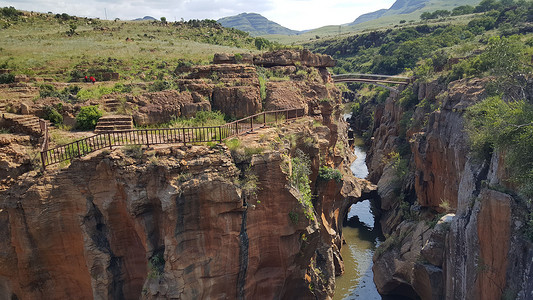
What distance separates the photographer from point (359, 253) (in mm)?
28484

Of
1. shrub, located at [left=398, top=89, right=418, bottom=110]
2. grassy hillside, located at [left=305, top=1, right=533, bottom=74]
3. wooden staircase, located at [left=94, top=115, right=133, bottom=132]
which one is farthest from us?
grassy hillside, located at [left=305, top=1, right=533, bottom=74]

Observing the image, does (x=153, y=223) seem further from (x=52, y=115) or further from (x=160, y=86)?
(x=160, y=86)

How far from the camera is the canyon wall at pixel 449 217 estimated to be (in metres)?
13.9

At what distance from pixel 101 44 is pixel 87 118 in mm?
34156

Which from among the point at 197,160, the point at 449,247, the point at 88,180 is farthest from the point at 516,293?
the point at 88,180

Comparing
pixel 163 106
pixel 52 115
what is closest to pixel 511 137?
pixel 163 106

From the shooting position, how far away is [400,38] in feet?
315

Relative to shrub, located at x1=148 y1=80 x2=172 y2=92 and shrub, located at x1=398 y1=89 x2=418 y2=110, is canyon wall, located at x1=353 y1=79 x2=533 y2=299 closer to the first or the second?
shrub, located at x1=398 y1=89 x2=418 y2=110

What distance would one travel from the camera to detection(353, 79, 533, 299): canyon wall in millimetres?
13914

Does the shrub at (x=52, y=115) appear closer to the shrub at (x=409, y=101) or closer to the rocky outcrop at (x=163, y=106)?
the rocky outcrop at (x=163, y=106)

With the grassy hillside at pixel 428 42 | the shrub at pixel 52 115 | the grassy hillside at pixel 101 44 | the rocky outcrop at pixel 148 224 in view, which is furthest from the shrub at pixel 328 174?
the grassy hillside at pixel 428 42

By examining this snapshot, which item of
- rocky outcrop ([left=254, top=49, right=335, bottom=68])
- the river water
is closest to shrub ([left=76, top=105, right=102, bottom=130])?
rocky outcrop ([left=254, top=49, right=335, bottom=68])

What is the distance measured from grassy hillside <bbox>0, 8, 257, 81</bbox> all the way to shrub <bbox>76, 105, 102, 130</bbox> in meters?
10.7

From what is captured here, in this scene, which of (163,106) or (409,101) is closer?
(163,106)
